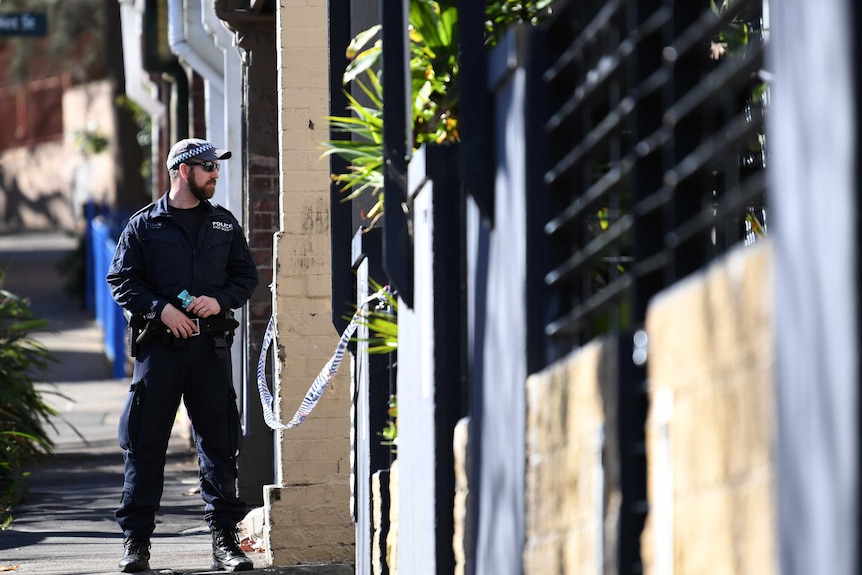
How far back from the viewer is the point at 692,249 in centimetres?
263

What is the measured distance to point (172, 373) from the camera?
7.06 meters

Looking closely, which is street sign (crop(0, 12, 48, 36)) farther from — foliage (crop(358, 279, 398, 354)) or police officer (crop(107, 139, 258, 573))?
foliage (crop(358, 279, 398, 354))

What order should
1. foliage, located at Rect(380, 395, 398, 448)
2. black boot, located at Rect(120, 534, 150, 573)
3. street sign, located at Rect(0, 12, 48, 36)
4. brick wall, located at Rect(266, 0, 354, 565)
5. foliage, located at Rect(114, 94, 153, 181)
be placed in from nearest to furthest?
foliage, located at Rect(380, 395, 398, 448) < black boot, located at Rect(120, 534, 150, 573) < brick wall, located at Rect(266, 0, 354, 565) < street sign, located at Rect(0, 12, 48, 36) < foliage, located at Rect(114, 94, 153, 181)

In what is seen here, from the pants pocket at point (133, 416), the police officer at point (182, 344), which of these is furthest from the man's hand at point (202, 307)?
the pants pocket at point (133, 416)

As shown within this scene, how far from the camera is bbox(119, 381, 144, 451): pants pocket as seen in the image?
705 centimetres

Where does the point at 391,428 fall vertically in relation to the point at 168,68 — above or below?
below

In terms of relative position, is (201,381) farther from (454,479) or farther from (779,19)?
(779,19)

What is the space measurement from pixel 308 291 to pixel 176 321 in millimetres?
884

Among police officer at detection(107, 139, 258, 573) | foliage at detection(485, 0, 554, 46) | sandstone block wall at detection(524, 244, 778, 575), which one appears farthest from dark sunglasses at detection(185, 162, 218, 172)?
sandstone block wall at detection(524, 244, 778, 575)

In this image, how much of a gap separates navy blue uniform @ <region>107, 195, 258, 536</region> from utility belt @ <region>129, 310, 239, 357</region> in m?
0.01

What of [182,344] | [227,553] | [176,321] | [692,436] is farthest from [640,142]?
[227,553]

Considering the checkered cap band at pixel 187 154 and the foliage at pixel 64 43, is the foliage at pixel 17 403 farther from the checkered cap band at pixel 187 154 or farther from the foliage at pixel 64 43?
the foliage at pixel 64 43

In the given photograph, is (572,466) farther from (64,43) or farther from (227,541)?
(64,43)

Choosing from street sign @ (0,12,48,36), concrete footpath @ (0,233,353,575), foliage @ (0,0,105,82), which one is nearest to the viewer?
concrete footpath @ (0,233,353,575)
